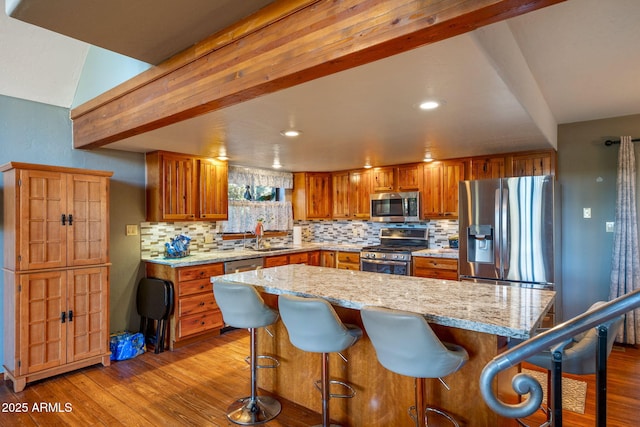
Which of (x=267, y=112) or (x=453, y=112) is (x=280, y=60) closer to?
(x=267, y=112)

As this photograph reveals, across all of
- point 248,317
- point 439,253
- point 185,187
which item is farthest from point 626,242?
point 185,187

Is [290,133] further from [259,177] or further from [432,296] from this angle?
[259,177]

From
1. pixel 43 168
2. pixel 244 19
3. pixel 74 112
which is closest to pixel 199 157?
pixel 74 112

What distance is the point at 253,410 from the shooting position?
2422mm

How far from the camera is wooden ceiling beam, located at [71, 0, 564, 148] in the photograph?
126 cm

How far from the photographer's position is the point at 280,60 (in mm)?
1691

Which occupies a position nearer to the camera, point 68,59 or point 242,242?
point 68,59

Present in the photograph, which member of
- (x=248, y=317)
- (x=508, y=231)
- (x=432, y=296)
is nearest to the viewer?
(x=432, y=296)

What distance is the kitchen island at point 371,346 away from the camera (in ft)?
5.68

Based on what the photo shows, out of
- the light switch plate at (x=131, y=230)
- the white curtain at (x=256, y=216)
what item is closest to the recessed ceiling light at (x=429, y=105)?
the light switch plate at (x=131, y=230)

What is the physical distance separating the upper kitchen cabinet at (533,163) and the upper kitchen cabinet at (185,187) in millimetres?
3573

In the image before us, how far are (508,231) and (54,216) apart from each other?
4268mm

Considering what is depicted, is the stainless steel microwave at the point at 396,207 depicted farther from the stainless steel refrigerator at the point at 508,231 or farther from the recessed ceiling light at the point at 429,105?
the recessed ceiling light at the point at 429,105

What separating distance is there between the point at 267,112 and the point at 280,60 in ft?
2.72
